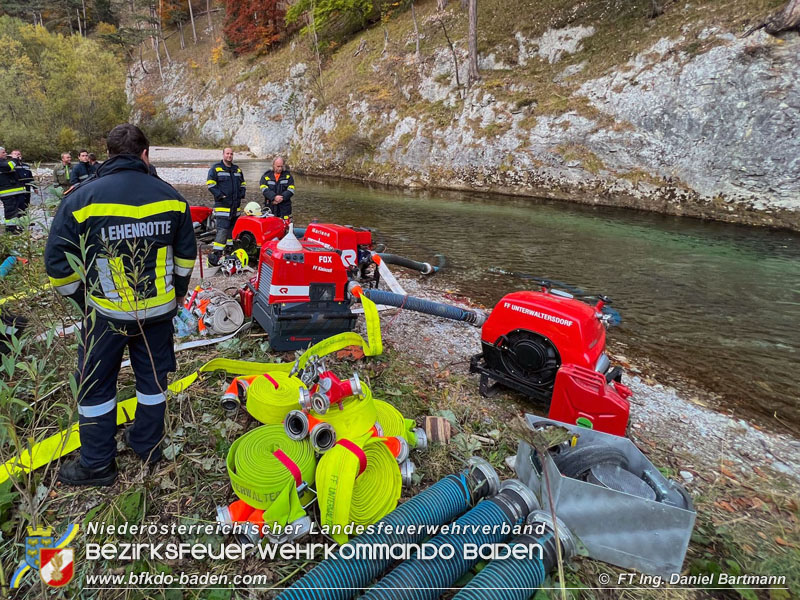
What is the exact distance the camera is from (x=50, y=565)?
67.7 inches

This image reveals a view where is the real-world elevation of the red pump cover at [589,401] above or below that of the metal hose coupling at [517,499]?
above

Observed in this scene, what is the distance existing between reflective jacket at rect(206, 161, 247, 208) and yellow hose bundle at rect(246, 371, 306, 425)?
232 inches

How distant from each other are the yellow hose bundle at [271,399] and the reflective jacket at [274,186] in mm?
6812

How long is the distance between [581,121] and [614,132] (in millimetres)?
1465

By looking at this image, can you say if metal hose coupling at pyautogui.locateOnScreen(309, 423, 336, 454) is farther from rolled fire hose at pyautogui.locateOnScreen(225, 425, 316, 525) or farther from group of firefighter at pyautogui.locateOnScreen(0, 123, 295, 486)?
group of firefighter at pyautogui.locateOnScreen(0, 123, 295, 486)

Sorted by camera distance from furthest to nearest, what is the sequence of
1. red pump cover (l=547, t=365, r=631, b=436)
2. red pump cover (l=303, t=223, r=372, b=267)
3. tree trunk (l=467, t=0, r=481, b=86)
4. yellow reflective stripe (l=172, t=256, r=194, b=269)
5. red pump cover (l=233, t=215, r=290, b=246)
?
tree trunk (l=467, t=0, r=481, b=86) < red pump cover (l=233, t=215, r=290, b=246) < red pump cover (l=303, t=223, r=372, b=267) < red pump cover (l=547, t=365, r=631, b=436) < yellow reflective stripe (l=172, t=256, r=194, b=269)

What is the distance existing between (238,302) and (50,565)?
3226 millimetres

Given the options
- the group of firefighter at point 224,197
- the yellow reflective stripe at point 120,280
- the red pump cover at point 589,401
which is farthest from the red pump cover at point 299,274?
the group of firefighter at point 224,197

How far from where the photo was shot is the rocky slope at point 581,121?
42.0ft

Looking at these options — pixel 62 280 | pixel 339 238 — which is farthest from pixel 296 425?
pixel 339 238

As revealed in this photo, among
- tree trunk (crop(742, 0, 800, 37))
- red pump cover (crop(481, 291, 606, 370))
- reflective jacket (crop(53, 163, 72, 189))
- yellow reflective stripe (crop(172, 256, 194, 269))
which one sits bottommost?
red pump cover (crop(481, 291, 606, 370))

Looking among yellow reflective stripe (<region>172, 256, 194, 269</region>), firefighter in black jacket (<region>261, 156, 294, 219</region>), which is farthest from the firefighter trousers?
firefighter in black jacket (<region>261, 156, 294, 219</region>)

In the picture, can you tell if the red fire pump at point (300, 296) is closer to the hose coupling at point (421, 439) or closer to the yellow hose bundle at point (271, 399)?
the yellow hose bundle at point (271, 399)

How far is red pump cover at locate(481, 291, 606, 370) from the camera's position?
3.35 metres
